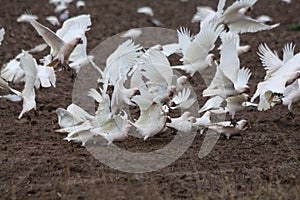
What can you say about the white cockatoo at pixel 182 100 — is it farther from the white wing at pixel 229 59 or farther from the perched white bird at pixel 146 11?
the perched white bird at pixel 146 11

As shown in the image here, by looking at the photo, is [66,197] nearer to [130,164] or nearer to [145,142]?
[130,164]

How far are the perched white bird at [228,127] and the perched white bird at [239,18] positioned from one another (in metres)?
1.10

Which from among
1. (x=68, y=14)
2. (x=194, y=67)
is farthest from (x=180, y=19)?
(x=194, y=67)

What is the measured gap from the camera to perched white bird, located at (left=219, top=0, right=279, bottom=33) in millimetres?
6910

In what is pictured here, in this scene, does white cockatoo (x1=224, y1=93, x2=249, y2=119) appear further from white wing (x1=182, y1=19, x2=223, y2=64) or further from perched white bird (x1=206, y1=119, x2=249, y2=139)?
white wing (x1=182, y1=19, x2=223, y2=64)

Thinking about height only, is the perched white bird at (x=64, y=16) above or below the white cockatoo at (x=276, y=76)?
below

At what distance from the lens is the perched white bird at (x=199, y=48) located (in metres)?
6.59

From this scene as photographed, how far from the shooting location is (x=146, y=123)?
21.0ft

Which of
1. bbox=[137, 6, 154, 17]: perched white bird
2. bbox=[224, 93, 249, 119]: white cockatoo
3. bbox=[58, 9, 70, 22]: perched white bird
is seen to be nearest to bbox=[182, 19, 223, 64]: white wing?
bbox=[224, 93, 249, 119]: white cockatoo

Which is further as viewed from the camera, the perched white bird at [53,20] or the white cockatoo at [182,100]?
the perched white bird at [53,20]

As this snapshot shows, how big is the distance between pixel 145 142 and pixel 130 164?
776 mm

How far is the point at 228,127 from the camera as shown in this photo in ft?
21.5

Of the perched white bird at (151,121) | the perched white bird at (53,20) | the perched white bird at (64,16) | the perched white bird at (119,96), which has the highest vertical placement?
the perched white bird at (119,96)

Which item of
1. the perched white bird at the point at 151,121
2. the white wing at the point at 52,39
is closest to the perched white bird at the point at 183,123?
the perched white bird at the point at 151,121
